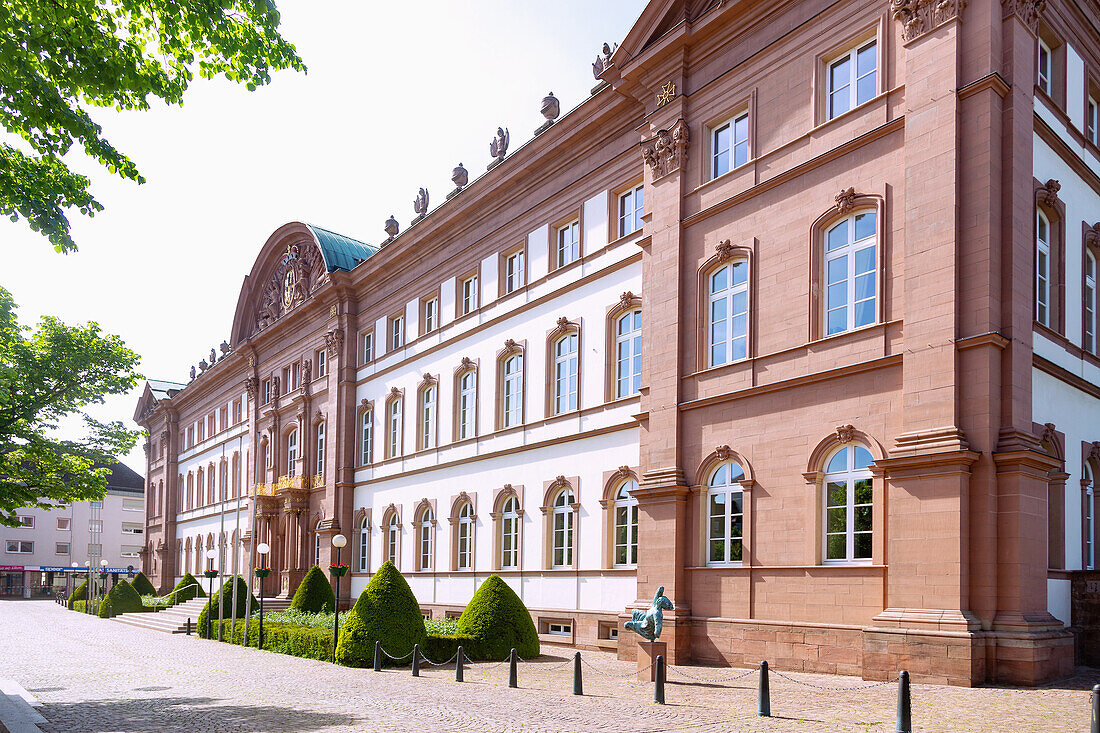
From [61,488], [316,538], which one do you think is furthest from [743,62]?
[316,538]

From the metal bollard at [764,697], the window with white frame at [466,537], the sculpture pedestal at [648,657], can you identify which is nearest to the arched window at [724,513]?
the sculpture pedestal at [648,657]

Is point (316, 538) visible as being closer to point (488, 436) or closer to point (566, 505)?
point (488, 436)

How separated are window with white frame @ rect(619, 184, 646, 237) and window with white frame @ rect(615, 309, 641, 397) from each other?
2165 mm

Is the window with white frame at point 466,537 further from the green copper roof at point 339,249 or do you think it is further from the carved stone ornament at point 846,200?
the carved stone ornament at point 846,200

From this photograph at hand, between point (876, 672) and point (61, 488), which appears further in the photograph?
point (61, 488)

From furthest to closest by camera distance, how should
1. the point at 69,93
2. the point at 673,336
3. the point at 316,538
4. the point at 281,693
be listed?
1. the point at 316,538
2. the point at 673,336
3. the point at 281,693
4. the point at 69,93

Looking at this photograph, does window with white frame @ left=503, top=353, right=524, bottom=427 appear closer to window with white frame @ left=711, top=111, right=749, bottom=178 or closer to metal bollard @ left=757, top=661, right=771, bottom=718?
window with white frame @ left=711, top=111, right=749, bottom=178

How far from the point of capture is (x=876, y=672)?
16281mm

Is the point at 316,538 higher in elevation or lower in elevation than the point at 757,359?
lower

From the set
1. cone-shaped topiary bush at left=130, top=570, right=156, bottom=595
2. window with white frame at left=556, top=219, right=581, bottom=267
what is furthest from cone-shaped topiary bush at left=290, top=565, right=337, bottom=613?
cone-shaped topiary bush at left=130, top=570, right=156, bottom=595

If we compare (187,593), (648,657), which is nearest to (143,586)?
(187,593)

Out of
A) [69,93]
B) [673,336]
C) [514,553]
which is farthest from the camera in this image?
[514,553]

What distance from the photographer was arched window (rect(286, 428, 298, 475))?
46400 millimetres

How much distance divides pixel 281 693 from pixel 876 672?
380 inches
